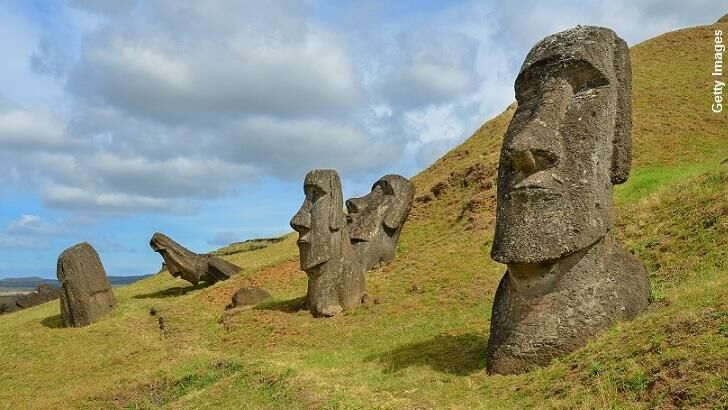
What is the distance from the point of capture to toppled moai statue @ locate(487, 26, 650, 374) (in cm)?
897

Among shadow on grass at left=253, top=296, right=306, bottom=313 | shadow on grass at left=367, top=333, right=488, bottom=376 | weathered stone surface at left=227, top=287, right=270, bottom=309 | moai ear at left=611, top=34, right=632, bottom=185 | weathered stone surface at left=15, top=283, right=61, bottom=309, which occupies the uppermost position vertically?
moai ear at left=611, top=34, right=632, bottom=185

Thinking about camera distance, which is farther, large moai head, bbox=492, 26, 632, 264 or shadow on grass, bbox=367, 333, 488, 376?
shadow on grass, bbox=367, 333, 488, 376

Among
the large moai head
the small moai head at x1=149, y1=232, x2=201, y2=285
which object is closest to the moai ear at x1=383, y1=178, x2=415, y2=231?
the small moai head at x1=149, y1=232, x2=201, y2=285

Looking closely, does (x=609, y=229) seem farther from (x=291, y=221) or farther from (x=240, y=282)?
(x=240, y=282)

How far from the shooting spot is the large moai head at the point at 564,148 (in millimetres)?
9062

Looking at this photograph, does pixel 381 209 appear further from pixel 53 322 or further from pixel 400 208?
pixel 53 322

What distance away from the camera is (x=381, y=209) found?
934 inches

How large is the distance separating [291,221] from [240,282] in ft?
24.7

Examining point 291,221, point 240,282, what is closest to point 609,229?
point 291,221

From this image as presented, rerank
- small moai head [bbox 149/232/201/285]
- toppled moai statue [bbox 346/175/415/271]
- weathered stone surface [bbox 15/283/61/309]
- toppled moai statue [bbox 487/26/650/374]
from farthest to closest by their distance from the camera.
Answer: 1. weathered stone surface [bbox 15/283/61/309]
2. small moai head [bbox 149/232/201/285]
3. toppled moai statue [bbox 346/175/415/271]
4. toppled moai statue [bbox 487/26/650/374]

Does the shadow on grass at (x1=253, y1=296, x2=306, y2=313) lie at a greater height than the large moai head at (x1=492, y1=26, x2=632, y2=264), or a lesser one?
lesser

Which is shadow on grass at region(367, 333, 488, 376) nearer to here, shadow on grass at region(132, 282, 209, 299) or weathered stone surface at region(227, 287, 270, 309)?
weathered stone surface at region(227, 287, 270, 309)

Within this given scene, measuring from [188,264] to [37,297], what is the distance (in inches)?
565

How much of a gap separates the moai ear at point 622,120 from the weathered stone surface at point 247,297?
1260 centimetres
